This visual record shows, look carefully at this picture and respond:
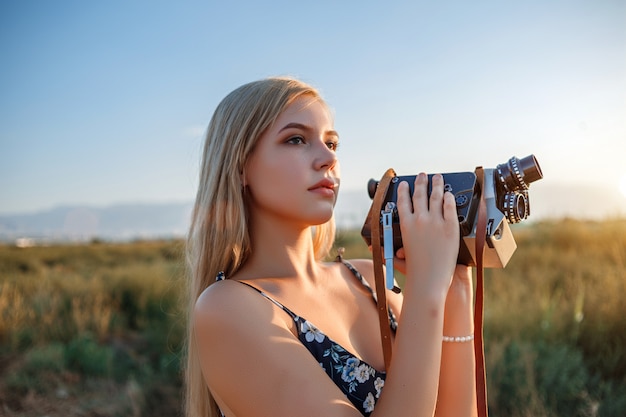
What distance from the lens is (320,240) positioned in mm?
2215

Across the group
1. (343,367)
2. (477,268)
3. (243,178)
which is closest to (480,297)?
(477,268)

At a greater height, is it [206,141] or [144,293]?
[206,141]

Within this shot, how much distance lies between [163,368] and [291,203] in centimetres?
421

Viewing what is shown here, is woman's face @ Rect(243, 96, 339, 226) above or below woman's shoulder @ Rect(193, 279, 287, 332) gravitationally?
above

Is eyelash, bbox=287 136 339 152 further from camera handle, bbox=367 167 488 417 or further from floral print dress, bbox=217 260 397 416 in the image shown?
floral print dress, bbox=217 260 397 416

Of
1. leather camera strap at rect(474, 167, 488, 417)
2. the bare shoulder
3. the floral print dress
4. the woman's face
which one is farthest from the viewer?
the woman's face

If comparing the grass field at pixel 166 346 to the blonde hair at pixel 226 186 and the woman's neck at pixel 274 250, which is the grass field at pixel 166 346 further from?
the woman's neck at pixel 274 250

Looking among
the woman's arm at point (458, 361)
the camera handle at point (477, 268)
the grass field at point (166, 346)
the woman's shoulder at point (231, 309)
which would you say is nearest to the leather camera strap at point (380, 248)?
the camera handle at point (477, 268)

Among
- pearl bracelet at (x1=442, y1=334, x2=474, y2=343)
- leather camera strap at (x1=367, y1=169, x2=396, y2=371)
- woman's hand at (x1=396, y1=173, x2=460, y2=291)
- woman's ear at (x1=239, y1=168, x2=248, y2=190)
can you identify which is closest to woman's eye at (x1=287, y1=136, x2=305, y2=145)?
woman's ear at (x1=239, y1=168, x2=248, y2=190)

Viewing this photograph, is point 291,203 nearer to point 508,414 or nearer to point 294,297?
point 294,297

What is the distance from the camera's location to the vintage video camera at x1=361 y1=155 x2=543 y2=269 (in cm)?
155

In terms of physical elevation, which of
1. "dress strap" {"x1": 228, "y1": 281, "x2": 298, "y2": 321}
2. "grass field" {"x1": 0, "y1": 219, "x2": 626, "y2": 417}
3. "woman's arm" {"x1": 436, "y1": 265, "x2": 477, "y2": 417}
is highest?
"dress strap" {"x1": 228, "y1": 281, "x2": 298, "y2": 321}

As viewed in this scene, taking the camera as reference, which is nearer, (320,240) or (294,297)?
(294,297)

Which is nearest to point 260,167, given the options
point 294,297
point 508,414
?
point 294,297
